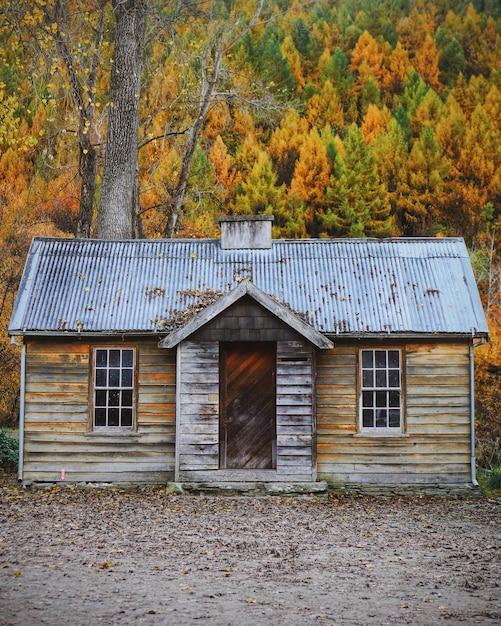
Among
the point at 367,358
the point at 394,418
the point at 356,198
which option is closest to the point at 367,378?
the point at 367,358

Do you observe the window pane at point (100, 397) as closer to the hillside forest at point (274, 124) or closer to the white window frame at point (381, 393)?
the white window frame at point (381, 393)

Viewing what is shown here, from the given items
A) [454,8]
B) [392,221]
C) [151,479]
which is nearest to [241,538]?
[151,479]

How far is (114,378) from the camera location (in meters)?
15.4

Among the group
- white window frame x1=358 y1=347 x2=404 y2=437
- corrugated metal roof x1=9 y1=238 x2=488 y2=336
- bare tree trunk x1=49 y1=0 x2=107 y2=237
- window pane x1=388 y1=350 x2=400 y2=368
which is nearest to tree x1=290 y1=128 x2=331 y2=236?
bare tree trunk x1=49 y1=0 x2=107 y2=237

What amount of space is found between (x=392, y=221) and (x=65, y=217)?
814 inches

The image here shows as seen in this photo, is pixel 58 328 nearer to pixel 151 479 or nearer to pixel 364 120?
pixel 151 479

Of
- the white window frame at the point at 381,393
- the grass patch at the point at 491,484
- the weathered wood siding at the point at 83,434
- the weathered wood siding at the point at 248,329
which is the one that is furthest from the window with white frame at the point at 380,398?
the weathered wood siding at the point at 83,434

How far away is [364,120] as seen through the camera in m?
63.0

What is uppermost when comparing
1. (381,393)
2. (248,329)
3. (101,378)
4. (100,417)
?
(248,329)

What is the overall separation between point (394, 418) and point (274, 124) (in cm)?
1136

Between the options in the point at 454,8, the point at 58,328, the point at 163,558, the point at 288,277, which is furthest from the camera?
the point at 454,8

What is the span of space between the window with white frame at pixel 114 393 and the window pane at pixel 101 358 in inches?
0.8

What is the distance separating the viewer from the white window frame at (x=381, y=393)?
1530cm

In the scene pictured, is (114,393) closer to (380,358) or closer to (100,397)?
(100,397)
